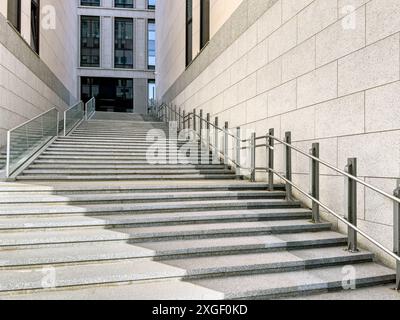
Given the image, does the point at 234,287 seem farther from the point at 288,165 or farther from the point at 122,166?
the point at 122,166

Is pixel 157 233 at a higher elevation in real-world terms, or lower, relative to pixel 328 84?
lower

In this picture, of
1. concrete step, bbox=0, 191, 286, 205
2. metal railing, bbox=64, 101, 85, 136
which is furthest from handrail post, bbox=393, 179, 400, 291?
metal railing, bbox=64, 101, 85, 136

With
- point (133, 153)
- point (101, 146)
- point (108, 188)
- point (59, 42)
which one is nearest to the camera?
point (108, 188)

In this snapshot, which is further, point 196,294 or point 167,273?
point 167,273

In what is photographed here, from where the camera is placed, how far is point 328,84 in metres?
4.94

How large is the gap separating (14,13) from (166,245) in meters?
9.20

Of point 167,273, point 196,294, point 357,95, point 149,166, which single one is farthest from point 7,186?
point 357,95

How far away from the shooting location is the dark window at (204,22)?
11.3 meters

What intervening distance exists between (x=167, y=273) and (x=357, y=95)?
3053 mm

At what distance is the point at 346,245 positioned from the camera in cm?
439

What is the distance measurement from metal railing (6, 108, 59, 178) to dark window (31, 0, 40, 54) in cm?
377

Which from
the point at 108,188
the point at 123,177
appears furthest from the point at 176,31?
the point at 108,188
